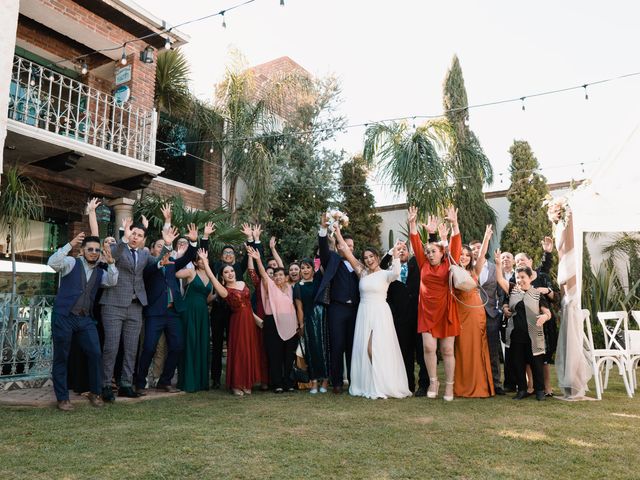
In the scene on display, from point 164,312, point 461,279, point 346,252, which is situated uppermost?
point 346,252

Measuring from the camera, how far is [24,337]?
22.1ft

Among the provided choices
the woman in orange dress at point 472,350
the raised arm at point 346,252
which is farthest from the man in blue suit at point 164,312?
the woman in orange dress at point 472,350

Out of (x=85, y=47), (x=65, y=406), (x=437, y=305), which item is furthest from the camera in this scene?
(x=85, y=47)

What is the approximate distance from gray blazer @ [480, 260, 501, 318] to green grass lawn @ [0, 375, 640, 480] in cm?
108

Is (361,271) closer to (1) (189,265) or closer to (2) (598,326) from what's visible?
(1) (189,265)

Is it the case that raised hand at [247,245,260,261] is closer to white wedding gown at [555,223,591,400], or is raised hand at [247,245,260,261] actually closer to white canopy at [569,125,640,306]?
white wedding gown at [555,223,591,400]

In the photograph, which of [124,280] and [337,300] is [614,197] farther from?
[124,280]

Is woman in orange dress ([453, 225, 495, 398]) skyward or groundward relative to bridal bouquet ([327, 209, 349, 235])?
groundward

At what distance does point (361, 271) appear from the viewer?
20.8ft

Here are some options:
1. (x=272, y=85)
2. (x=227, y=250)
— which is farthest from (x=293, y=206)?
(x=227, y=250)

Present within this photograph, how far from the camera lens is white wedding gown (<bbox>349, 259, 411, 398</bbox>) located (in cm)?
584

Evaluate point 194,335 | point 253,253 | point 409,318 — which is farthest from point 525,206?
point 194,335

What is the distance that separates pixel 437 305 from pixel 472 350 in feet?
2.12

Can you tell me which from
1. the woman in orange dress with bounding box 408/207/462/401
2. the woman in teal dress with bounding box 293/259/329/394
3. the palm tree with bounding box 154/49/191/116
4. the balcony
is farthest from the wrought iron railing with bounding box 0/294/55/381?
the palm tree with bounding box 154/49/191/116
